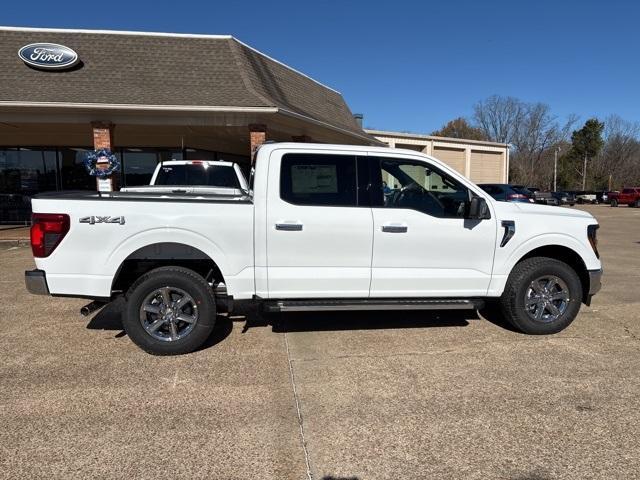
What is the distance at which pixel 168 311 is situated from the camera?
15.6 ft

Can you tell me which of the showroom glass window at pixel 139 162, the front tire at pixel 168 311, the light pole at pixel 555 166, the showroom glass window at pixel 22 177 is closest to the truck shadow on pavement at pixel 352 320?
the front tire at pixel 168 311

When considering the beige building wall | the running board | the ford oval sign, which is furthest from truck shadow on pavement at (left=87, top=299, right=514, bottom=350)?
the beige building wall

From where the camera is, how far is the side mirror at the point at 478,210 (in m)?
4.93

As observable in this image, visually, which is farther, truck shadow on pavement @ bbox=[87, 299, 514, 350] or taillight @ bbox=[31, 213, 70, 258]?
truck shadow on pavement @ bbox=[87, 299, 514, 350]

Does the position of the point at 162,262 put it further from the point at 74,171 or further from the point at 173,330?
the point at 74,171

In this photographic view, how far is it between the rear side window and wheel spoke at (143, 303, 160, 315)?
1591 mm

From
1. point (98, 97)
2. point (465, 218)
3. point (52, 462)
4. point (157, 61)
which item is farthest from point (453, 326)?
point (157, 61)

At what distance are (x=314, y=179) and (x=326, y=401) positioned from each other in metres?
2.15

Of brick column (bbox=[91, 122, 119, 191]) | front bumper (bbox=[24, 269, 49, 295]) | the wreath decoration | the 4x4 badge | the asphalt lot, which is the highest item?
brick column (bbox=[91, 122, 119, 191])

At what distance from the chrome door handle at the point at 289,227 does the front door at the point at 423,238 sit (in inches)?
29.6

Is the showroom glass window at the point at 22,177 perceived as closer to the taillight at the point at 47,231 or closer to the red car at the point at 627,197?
the taillight at the point at 47,231

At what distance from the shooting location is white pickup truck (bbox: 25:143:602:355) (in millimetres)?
4625

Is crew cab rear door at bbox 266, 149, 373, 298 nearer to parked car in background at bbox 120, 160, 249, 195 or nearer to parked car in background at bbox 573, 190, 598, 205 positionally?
parked car in background at bbox 120, 160, 249, 195

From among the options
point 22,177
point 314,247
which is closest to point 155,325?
point 314,247
